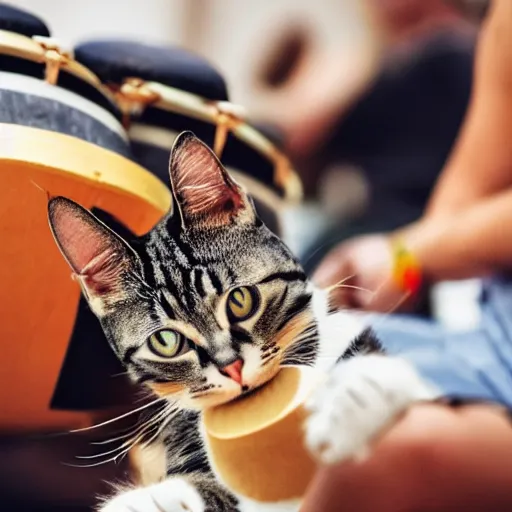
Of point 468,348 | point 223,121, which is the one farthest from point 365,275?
point 223,121

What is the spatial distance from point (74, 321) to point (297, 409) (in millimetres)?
119

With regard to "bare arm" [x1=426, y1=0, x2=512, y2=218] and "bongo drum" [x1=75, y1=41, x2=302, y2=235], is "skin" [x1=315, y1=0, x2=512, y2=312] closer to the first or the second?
"bare arm" [x1=426, y1=0, x2=512, y2=218]

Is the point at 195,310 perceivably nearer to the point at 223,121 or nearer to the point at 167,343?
the point at 167,343

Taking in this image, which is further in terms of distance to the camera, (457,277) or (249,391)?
(457,277)

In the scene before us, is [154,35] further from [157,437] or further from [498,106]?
[157,437]

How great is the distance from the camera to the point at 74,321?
1.01ft

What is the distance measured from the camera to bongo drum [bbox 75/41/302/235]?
35 cm

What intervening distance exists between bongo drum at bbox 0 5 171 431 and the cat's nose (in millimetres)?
66

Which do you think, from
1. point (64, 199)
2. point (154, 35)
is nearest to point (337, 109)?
point (154, 35)

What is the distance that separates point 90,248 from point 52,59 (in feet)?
0.35

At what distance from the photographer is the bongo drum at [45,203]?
11.3 inches

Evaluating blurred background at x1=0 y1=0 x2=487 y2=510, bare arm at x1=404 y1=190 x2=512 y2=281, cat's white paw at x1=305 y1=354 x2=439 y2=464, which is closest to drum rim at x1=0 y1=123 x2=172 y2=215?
cat's white paw at x1=305 y1=354 x2=439 y2=464

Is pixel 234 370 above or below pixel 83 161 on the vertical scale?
below

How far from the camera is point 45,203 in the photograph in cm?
28
